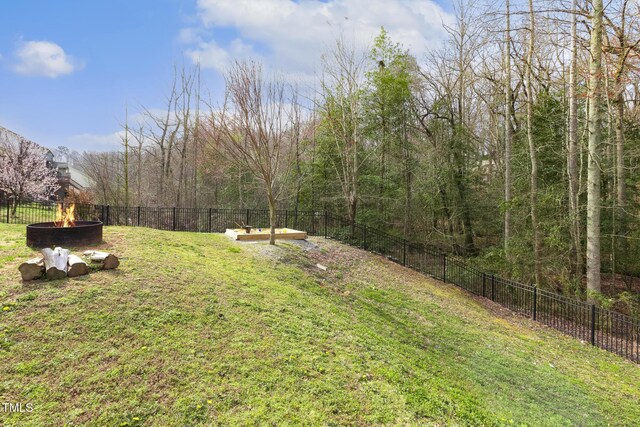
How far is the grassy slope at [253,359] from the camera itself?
9.40 feet

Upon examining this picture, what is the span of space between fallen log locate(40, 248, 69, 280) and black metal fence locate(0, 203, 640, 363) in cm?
744

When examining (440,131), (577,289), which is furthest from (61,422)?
(440,131)

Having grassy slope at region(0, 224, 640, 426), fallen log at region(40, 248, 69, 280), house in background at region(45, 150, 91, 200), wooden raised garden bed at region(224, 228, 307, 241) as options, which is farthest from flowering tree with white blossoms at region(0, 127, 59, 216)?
house in background at region(45, 150, 91, 200)

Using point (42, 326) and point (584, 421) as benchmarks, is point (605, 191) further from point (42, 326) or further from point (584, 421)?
point (42, 326)

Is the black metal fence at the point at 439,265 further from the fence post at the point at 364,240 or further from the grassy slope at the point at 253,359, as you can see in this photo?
the grassy slope at the point at 253,359

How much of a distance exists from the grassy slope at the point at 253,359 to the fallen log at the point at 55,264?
15 centimetres

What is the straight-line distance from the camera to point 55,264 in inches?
180

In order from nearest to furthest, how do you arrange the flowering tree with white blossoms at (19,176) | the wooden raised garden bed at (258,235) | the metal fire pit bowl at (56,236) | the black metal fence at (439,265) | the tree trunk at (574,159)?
the metal fire pit bowl at (56,236), the black metal fence at (439,265), the tree trunk at (574,159), the wooden raised garden bed at (258,235), the flowering tree with white blossoms at (19,176)

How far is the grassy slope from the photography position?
9.40ft

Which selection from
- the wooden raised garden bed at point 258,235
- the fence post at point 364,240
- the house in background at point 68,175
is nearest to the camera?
the wooden raised garden bed at point 258,235

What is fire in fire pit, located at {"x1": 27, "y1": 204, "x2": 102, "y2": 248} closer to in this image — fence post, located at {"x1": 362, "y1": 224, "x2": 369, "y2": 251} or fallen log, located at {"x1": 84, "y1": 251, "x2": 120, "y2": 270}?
fallen log, located at {"x1": 84, "y1": 251, "x2": 120, "y2": 270}

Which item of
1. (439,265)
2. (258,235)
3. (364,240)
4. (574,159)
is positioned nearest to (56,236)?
(258,235)

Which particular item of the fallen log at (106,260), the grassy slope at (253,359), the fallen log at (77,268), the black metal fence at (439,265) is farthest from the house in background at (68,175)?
the fallen log at (77,268)

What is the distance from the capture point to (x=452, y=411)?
138 inches
